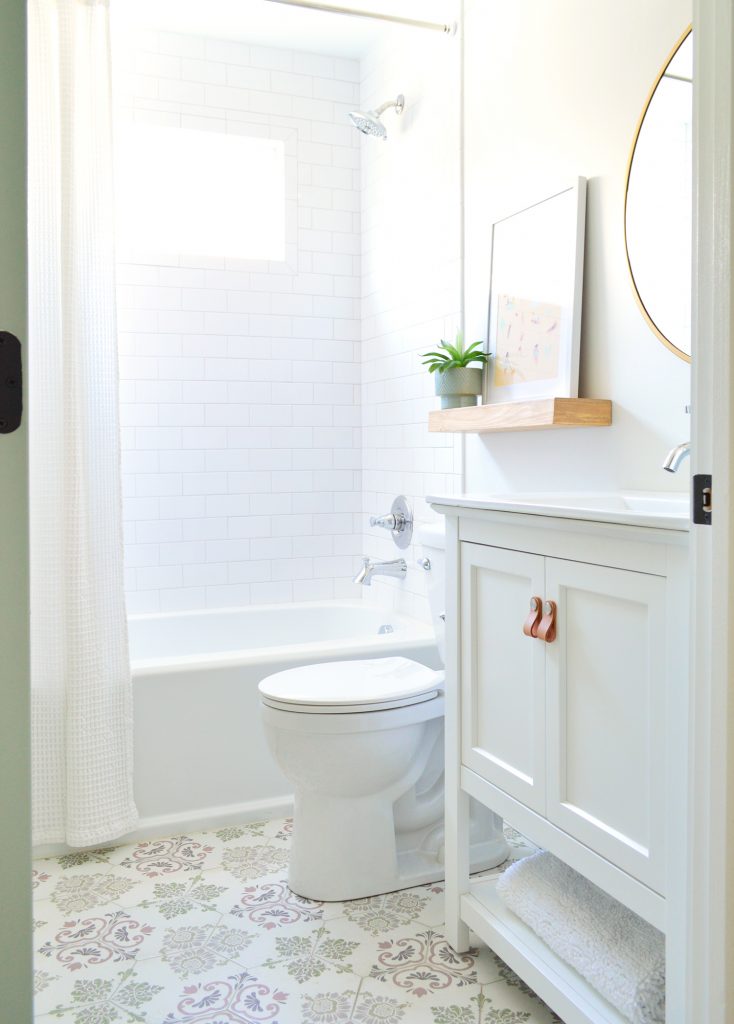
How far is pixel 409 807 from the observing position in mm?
2219

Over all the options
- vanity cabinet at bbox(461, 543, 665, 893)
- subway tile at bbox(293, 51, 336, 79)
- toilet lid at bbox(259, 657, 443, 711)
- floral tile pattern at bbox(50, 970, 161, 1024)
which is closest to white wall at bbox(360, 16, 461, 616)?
subway tile at bbox(293, 51, 336, 79)

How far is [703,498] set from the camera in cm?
106

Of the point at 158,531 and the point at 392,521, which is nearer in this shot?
the point at 392,521

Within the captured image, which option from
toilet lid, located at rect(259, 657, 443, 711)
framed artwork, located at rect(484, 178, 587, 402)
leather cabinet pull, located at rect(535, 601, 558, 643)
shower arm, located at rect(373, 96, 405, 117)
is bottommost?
toilet lid, located at rect(259, 657, 443, 711)

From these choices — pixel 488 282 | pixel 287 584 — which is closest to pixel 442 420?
pixel 488 282

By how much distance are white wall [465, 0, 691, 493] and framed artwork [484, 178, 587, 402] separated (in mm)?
39

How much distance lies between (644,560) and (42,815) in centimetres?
184

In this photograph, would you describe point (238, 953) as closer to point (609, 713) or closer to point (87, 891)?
point (87, 891)

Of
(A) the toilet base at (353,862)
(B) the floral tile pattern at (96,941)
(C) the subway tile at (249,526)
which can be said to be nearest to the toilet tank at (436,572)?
(A) the toilet base at (353,862)

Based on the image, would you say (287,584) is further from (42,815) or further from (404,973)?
(404,973)

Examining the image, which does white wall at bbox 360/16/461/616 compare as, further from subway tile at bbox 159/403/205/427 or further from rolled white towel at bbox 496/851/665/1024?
rolled white towel at bbox 496/851/665/1024

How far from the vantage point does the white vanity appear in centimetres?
118

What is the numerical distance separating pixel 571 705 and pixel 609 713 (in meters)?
0.10

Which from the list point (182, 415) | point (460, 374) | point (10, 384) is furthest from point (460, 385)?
point (10, 384)
